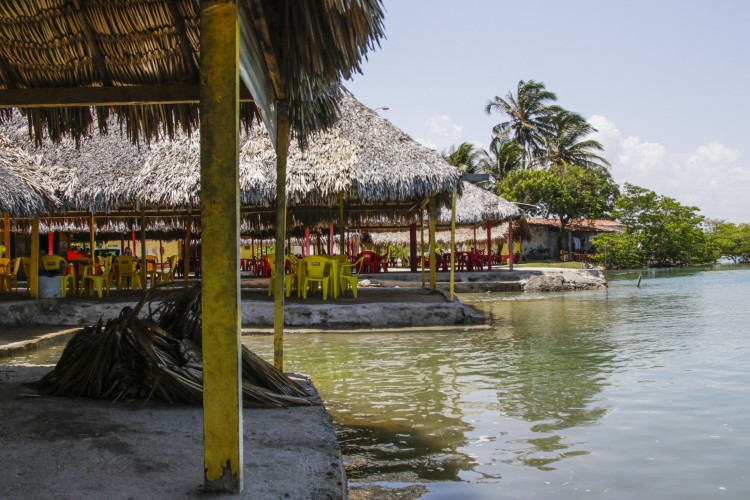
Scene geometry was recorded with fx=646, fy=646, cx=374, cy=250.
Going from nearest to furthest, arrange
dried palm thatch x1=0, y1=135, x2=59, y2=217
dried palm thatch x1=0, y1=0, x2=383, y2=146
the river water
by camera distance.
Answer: dried palm thatch x1=0, y1=0, x2=383, y2=146 → the river water → dried palm thatch x1=0, y1=135, x2=59, y2=217

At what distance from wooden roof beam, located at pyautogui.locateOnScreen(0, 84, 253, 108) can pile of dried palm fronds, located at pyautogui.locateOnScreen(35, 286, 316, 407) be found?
1.63 metres

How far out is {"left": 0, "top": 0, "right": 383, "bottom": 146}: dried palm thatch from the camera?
341cm

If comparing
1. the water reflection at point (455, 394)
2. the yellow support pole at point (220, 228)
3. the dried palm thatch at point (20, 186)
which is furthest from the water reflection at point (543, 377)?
the dried palm thatch at point (20, 186)

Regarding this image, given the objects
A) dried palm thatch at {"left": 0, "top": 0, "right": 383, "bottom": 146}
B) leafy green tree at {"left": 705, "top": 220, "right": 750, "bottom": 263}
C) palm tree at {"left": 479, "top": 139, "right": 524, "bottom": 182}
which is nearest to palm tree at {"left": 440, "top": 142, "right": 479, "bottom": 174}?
palm tree at {"left": 479, "top": 139, "right": 524, "bottom": 182}

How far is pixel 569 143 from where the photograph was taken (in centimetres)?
3959

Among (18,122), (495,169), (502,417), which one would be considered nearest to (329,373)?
(502,417)

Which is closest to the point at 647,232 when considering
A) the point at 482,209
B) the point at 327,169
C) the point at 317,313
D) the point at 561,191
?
the point at 561,191

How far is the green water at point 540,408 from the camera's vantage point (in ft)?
12.0

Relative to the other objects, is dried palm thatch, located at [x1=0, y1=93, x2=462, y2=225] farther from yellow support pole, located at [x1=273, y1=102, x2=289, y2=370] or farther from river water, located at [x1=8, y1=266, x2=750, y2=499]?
yellow support pole, located at [x1=273, y1=102, x2=289, y2=370]

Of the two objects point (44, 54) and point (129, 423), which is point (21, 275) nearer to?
point (44, 54)

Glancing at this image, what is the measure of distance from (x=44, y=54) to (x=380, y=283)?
13.9m

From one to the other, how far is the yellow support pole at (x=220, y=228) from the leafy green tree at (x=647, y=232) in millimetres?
32506

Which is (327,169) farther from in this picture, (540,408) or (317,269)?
(540,408)

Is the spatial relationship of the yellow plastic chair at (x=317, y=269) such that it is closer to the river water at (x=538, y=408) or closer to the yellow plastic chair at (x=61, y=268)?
the river water at (x=538, y=408)
